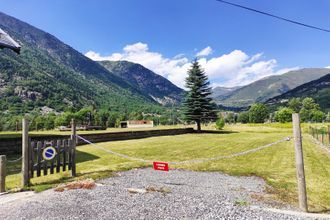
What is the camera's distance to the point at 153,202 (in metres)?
6.07

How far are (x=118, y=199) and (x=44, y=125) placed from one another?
82.9 meters

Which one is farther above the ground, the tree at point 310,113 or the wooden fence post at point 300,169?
the tree at point 310,113

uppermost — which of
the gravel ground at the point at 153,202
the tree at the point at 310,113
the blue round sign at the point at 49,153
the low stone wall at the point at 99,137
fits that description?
the tree at the point at 310,113

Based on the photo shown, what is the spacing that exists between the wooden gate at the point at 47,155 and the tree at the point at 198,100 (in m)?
33.6

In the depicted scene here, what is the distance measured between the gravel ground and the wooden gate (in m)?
1.40

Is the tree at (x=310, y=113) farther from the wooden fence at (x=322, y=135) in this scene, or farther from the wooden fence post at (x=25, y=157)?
the wooden fence post at (x=25, y=157)

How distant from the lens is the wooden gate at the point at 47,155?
7.94 meters

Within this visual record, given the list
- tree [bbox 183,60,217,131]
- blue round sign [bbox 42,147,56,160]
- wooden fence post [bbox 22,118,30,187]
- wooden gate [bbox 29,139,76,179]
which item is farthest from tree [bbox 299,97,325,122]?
wooden fence post [bbox 22,118,30,187]

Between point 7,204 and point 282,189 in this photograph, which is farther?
point 282,189

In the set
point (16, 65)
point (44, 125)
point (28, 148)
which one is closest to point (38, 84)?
point (16, 65)

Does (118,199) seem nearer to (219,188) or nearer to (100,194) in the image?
(100,194)

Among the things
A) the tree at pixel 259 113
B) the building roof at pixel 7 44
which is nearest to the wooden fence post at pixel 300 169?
the building roof at pixel 7 44

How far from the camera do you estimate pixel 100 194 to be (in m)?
6.66

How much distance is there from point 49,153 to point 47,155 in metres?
0.09
